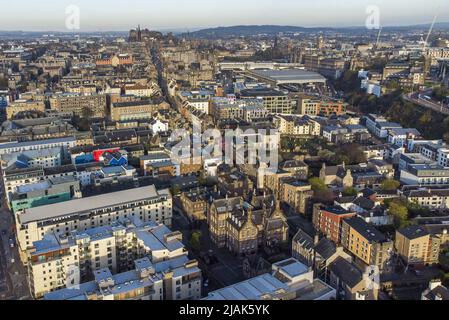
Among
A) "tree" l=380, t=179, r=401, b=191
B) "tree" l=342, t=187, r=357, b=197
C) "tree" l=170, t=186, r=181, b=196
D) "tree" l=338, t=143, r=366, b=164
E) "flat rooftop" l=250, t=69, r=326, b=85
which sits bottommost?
"tree" l=170, t=186, r=181, b=196

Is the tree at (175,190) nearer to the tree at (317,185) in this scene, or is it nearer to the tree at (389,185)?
the tree at (317,185)

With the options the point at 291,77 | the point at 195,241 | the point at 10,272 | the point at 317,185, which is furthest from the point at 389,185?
the point at 291,77

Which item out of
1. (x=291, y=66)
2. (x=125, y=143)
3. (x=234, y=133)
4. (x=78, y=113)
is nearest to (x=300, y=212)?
(x=234, y=133)

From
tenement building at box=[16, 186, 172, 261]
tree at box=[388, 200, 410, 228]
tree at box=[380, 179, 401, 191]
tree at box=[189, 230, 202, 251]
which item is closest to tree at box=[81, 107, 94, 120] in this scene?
tenement building at box=[16, 186, 172, 261]

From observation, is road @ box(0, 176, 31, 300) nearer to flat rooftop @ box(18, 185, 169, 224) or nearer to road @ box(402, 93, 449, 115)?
flat rooftop @ box(18, 185, 169, 224)

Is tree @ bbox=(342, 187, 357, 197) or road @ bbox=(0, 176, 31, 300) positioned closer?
road @ bbox=(0, 176, 31, 300)

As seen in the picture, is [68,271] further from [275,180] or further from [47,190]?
[275,180]

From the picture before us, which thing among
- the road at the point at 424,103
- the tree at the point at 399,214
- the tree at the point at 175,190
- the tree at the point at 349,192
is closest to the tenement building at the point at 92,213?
the tree at the point at 175,190

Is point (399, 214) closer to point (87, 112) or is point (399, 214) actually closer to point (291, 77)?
point (87, 112)
